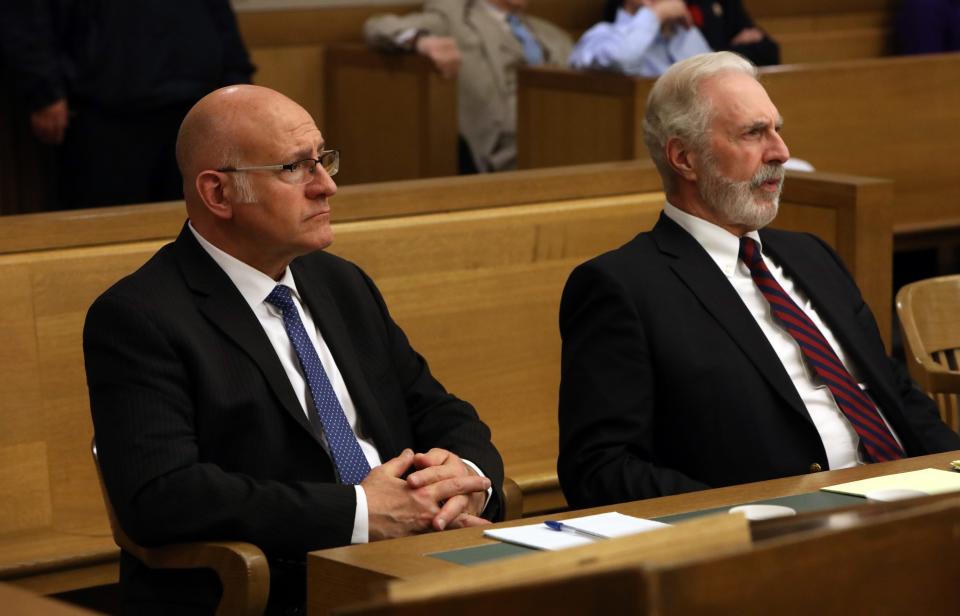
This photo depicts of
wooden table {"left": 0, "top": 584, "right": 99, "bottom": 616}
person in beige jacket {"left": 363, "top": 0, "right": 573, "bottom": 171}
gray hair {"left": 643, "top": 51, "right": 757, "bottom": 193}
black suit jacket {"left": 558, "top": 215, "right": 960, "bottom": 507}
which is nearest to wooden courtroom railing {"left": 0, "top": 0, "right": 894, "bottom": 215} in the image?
person in beige jacket {"left": 363, "top": 0, "right": 573, "bottom": 171}

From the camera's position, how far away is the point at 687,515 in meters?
2.16

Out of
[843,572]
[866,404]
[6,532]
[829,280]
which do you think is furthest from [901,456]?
[6,532]

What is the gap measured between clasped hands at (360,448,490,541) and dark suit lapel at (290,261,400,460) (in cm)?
10

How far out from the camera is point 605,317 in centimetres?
279

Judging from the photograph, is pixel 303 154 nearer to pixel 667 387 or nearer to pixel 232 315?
pixel 232 315

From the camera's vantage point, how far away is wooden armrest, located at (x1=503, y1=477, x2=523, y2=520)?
2.70m

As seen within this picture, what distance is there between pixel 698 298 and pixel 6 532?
1.48 m

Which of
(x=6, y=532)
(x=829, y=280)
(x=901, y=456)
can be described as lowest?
(x=6, y=532)

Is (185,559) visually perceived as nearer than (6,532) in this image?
Yes

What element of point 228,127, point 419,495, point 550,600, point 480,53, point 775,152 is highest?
point 228,127

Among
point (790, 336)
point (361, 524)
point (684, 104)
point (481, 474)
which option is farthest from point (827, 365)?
point (361, 524)

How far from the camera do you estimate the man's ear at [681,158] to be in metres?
2.98

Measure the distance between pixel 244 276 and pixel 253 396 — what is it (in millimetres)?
222

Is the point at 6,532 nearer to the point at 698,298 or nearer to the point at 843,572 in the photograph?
the point at 698,298
